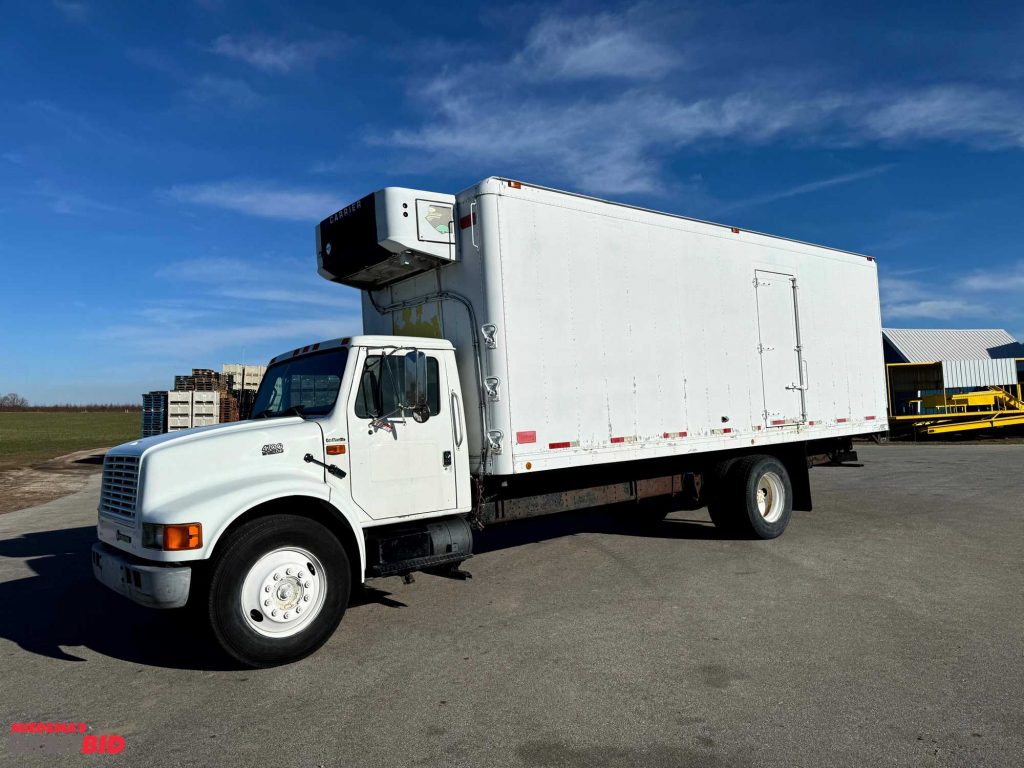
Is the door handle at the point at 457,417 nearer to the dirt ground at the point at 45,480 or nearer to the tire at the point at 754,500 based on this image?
→ the tire at the point at 754,500

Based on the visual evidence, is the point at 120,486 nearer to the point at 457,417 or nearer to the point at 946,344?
the point at 457,417

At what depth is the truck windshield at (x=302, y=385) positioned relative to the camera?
5578mm

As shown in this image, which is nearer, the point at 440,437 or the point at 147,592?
the point at 147,592

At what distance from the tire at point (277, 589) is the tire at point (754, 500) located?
16.2 ft

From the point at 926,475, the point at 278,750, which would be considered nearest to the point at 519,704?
the point at 278,750

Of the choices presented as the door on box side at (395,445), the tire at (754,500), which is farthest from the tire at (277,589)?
the tire at (754,500)

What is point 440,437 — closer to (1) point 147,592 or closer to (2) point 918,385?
(1) point 147,592

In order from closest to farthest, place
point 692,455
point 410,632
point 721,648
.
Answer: point 721,648 < point 410,632 < point 692,455

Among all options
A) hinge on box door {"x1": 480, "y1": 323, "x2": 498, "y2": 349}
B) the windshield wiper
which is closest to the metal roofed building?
hinge on box door {"x1": 480, "y1": 323, "x2": 498, "y2": 349}

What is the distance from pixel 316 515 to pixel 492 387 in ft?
5.76

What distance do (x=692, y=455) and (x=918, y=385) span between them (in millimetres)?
22401

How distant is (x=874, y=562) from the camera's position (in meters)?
7.16

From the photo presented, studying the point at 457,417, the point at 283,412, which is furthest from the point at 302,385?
the point at 457,417

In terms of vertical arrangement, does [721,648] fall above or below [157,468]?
below
